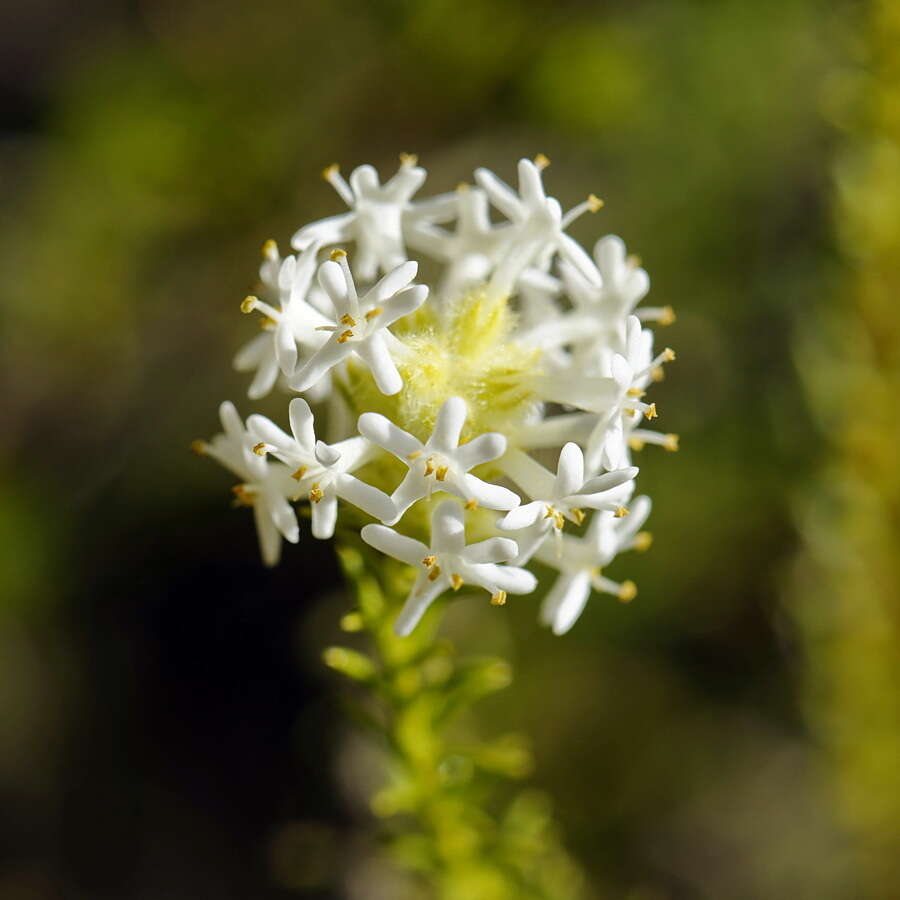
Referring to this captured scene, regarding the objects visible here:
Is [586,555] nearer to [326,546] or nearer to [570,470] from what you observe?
[570,470]

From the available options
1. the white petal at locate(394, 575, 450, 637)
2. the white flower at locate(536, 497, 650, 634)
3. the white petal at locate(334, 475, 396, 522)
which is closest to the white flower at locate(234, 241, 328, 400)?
the white petal at locate(334, 475, 396, 522)

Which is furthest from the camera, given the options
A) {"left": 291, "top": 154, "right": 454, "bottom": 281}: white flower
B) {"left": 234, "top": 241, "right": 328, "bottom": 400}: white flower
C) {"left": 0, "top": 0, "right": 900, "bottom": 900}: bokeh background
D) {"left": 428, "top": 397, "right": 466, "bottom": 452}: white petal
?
{"left": 0, "top": 0, "right": 900, "bottom": 900}: bokeh background

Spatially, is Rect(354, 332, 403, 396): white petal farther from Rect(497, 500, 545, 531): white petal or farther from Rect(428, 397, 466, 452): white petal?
Rect(497, 500, 545, 531): white petal

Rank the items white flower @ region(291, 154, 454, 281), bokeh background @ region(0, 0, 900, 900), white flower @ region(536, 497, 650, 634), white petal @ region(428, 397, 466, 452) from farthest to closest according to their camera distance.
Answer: bokeh background @ region(0, 0, 900, 900) < white flower @ region(291, 154, 454, 281) < white flower @ region(536, 497, 650, 634) < white petal @ region(428, 397, 466, 452)

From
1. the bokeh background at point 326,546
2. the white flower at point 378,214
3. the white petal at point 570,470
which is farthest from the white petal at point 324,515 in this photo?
the bokeh background at point 326,546

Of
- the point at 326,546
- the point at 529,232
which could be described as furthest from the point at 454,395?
the point at 326,546

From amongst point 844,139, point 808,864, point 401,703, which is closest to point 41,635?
point 401,703

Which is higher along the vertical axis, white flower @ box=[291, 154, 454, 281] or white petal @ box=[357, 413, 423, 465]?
white flower @ box=[291, 154, 454, 281]
